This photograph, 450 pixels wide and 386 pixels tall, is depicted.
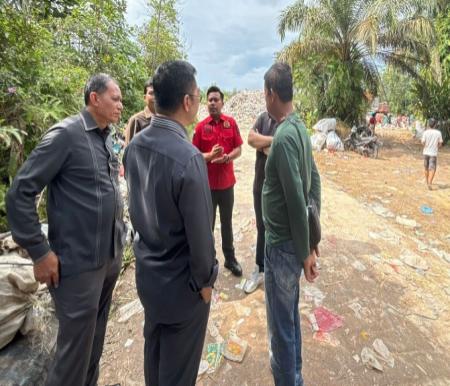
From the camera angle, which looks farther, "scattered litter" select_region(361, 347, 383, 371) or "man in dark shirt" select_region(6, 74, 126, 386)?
"scattered litter" select_region(361, 347, 383, 371)

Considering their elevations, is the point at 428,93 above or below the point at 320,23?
below

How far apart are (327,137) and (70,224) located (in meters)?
9.95

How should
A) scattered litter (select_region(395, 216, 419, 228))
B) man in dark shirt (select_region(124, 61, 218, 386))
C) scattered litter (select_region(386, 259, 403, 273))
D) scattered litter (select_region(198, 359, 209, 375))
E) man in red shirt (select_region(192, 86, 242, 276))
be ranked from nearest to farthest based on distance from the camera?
man in dark shirt (select_region(124, 61, 218, 386))
scattered litter (select_region(198, 359, 209, 375))
man in red shirt (select_region(192, 86, 242, 276))
scattered litter (select_region(386, 259, 403, 273))
scattered litter (select_region(395, 216, 419, 228))

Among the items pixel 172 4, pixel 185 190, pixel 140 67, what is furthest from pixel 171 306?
pixel 172 4

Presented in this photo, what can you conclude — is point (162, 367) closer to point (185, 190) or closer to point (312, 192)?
point (185, 190)

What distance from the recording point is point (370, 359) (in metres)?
2.37

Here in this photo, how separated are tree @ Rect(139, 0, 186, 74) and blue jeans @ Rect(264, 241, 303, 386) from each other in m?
8.48

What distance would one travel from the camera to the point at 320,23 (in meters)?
10.1

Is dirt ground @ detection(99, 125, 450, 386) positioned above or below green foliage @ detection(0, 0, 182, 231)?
below

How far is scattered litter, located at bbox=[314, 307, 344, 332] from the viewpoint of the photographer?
265cm

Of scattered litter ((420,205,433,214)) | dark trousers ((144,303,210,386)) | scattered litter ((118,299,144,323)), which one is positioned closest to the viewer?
dark trousers ((144,303,210,386))

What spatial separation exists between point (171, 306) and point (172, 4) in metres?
9.80

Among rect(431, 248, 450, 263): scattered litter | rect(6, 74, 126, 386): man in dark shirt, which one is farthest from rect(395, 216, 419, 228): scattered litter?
rect(6, 74, 126, 386): man in dark shirt

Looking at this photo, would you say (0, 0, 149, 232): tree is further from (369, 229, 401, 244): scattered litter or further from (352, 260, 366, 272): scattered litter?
(369, 229, 401, 244): scattered litter
